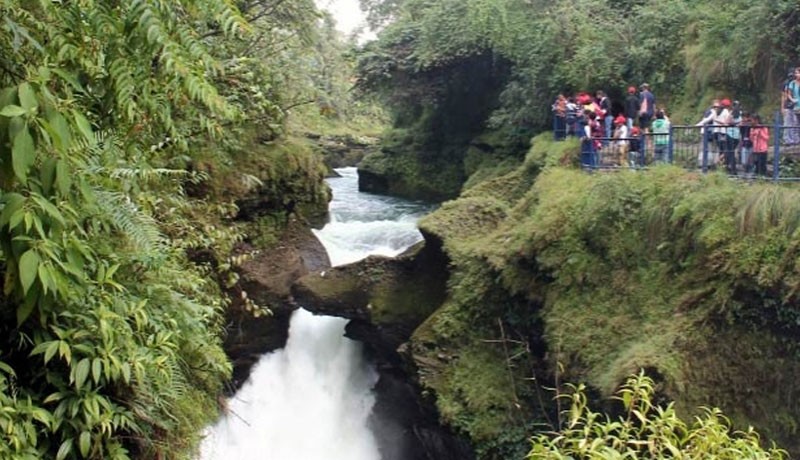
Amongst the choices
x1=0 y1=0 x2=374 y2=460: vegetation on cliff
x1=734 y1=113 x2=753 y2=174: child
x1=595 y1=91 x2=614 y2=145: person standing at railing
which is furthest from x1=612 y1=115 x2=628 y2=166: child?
x1=0 y1=0 x2=374 y2=460: vegetation on cliff

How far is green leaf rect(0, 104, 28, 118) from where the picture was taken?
338cm

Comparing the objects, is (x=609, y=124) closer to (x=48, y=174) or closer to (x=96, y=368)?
(x=96, y=368)

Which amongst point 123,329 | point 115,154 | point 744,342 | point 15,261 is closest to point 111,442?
point 123,329

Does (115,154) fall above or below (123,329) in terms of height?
above

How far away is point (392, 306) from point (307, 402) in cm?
259

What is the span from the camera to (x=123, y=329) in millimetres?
4594

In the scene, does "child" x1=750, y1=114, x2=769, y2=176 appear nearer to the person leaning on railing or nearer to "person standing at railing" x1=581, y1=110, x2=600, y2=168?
the person leaning on railing

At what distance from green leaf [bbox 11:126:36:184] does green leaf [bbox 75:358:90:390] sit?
1.23 meters

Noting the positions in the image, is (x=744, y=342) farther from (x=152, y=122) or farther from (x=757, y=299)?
(x=152, y=122)

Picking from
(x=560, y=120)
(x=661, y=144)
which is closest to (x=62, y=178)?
(x=661, y=144)

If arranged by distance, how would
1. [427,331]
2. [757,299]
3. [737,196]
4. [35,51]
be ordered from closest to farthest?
[35,51], [757,299], [737,196], [427,331]

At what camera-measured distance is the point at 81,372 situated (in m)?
4.25

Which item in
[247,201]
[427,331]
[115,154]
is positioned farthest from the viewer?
[247,201]

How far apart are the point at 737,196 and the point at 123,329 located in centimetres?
741
